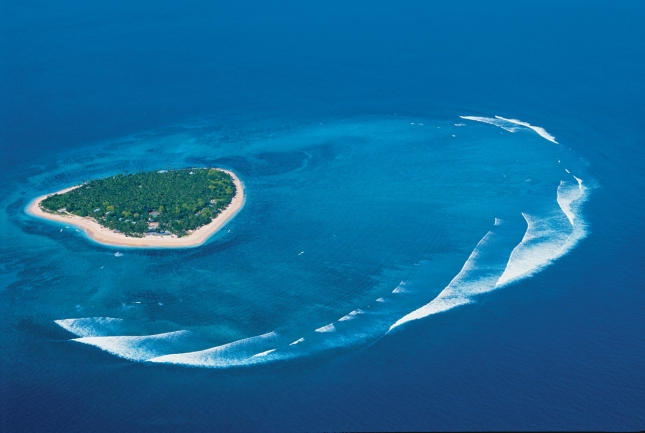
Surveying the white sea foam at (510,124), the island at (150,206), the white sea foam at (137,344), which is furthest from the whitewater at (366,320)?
the white sea foam at (510,124)

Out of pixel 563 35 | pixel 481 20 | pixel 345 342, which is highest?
pixel 481 20

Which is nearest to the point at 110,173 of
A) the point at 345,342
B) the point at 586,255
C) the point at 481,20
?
the point at 345,342

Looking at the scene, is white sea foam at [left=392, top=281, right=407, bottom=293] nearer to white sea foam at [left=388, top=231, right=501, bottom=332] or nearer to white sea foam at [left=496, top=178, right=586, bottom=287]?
white sea foam at [left=388, top=231, right=501, bottom=332]

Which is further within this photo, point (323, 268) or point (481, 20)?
point (481, 20)

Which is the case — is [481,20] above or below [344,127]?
above

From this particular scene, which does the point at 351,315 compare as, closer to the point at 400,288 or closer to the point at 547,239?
the point at 400,288

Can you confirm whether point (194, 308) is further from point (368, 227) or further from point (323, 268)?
point (368, 227)

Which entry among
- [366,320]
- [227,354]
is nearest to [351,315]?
[366,320]
